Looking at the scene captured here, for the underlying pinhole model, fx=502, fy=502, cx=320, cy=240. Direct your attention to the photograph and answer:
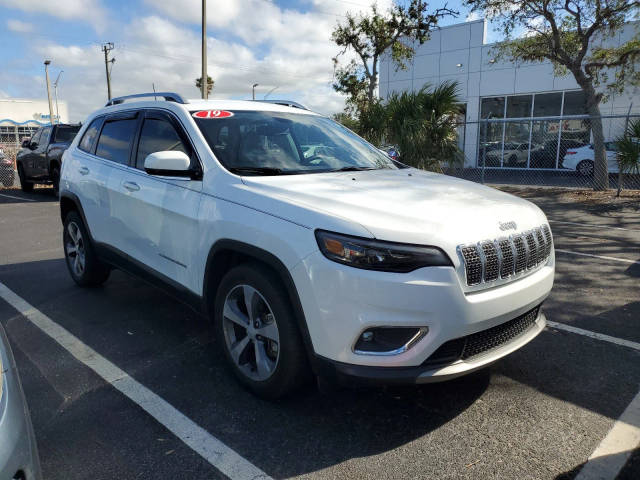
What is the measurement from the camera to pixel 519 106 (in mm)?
23234

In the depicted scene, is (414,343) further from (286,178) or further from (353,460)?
(286,178)

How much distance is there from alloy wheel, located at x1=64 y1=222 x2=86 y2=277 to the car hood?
291cm

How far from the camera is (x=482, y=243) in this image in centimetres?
254

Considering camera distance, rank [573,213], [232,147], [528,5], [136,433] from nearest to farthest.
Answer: [136,433], [232,147], [573,213], [528,5]

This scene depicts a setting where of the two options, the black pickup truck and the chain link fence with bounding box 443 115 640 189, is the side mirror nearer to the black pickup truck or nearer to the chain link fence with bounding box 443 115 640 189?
the black pickup truck

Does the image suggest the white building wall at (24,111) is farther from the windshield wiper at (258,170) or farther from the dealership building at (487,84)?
the windshield wiper at (258,170)

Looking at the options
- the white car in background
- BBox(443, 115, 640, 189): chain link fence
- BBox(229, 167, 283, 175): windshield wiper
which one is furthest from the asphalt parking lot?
the white car in background

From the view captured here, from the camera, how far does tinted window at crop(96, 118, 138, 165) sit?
430cm

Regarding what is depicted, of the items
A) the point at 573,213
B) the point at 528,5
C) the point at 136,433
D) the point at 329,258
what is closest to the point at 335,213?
the point at 329,258

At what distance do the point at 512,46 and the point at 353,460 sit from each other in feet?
48.0

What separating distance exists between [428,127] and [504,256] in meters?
9.87

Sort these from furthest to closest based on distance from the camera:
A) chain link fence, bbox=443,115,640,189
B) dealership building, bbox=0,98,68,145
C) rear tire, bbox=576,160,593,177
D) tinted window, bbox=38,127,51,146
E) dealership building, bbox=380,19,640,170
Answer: dealership building, bbox=0,98,68,145
dealership building, bbox=380,19,640,170
rear tire, bbox=576,160,593,177
chain link fence, bbox=443,115,640,189
tinted window, bbox=38,127,51,146

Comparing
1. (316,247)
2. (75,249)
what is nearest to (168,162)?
(316,247)

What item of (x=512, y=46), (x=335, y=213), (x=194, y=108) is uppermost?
(x=512, y=46)
